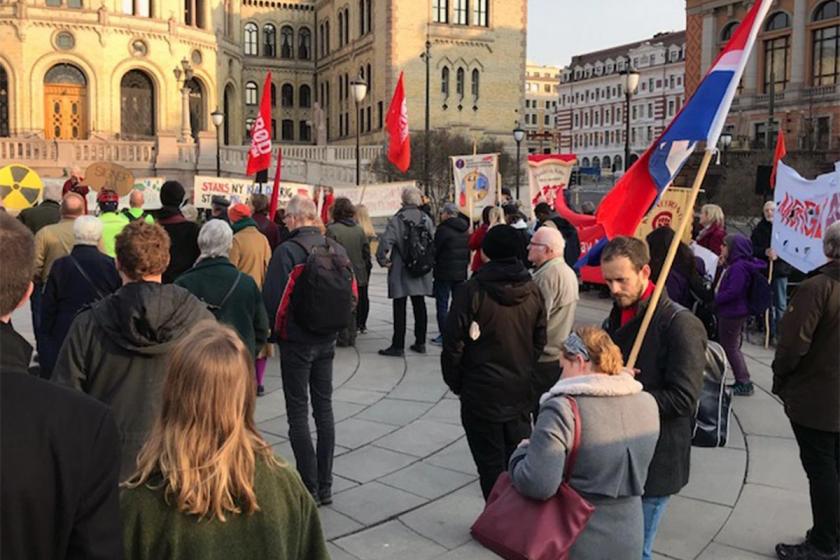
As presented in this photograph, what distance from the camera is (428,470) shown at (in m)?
6.28

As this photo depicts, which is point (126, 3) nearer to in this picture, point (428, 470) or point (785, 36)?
point (785, 36)

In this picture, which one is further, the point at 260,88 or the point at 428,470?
the point at 260,88

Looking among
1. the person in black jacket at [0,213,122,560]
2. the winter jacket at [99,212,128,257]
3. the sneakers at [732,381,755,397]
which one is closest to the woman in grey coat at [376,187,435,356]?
the winter jacket at [99,212,128,257]

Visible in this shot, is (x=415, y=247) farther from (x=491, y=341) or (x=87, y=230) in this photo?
(x=491, y=341)

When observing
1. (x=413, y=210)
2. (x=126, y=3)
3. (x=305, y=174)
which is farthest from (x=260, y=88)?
(x=413, y=210)

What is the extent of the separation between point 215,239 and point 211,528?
3572 millimetres

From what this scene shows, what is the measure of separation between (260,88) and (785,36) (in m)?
41.2

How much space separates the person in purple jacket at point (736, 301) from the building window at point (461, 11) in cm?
5108

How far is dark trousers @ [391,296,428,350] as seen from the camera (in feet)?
33.1

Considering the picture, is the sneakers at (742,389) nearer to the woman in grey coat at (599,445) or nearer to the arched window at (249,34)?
the woman in grey coat at (599,445)

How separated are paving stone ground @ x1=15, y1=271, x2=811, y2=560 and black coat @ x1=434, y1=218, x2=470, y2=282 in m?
1.72

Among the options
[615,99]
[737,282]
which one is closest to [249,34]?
[737,282]

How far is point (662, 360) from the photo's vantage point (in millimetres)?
3941

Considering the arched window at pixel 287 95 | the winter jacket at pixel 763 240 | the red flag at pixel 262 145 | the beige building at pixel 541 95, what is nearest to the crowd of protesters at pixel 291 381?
the winter jacket at pixel 763 240
